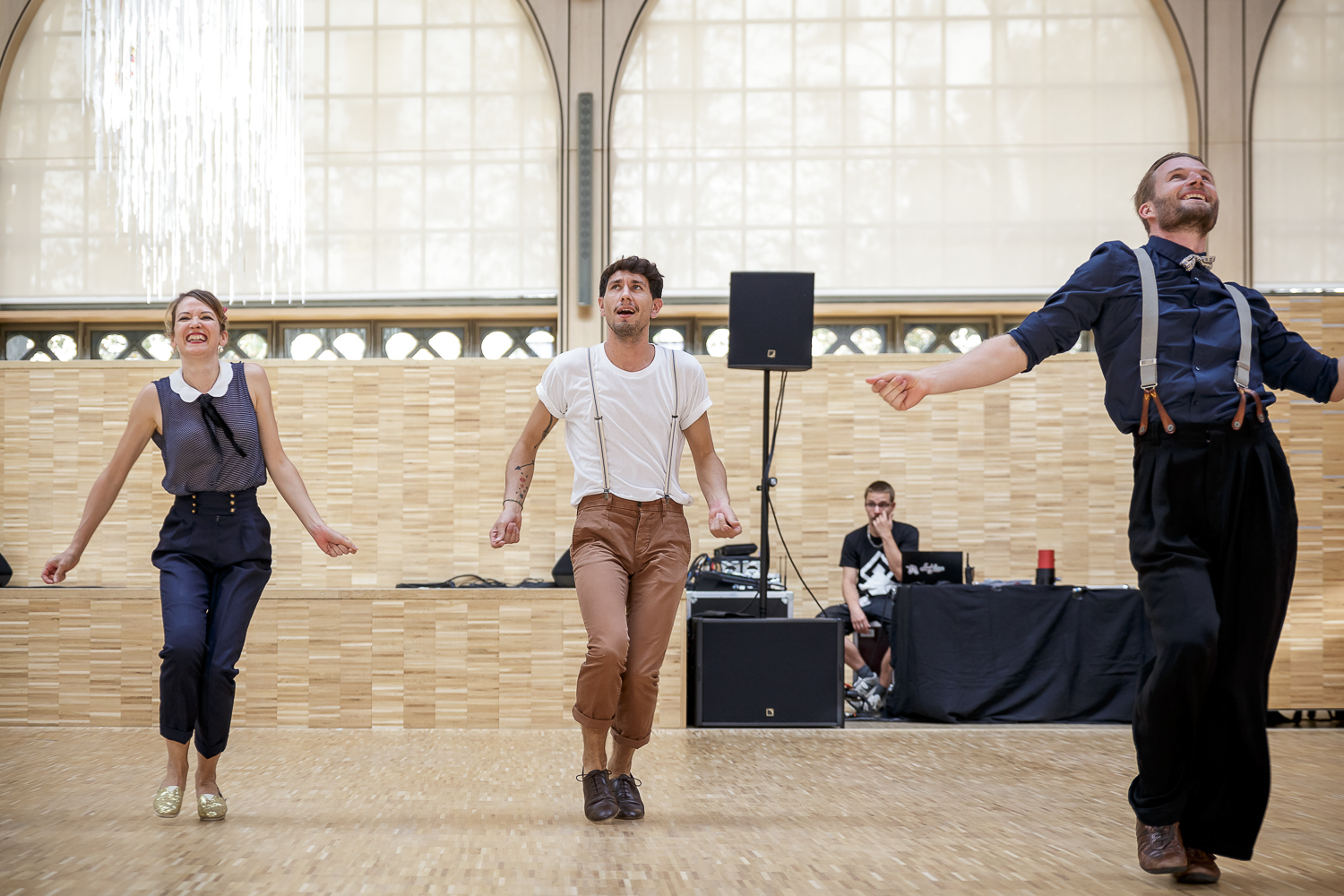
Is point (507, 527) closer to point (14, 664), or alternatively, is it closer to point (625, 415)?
point (625, 415)

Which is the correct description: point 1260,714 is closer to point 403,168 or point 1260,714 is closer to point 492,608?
point 492,608

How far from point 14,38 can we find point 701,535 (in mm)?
6231

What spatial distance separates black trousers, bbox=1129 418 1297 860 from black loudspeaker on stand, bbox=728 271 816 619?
292 cm

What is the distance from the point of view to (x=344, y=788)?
3.38m

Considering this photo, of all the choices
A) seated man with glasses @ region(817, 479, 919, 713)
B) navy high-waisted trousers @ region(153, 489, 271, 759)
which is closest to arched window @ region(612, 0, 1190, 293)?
seated man with glasses @ region(817, 479, 919, 713)

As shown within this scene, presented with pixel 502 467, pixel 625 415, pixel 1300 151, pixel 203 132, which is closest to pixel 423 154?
pixel 203 132

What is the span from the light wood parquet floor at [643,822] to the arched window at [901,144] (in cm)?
416

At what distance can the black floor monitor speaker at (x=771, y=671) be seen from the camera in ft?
16.1

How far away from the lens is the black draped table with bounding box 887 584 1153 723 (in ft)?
17.0

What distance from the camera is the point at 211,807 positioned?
285 centimetres

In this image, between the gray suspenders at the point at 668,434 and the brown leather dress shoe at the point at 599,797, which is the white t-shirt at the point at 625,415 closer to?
the gray suspenders at the point at 668,434

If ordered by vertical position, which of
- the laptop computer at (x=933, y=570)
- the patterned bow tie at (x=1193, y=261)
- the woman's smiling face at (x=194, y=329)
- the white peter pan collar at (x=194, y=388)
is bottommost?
the laptop computer at (x=933, y=570)

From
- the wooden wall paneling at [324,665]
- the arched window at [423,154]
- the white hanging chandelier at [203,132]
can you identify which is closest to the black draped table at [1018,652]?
the wooden wall paneling at [324,665]

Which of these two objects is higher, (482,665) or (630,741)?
(630,741)
